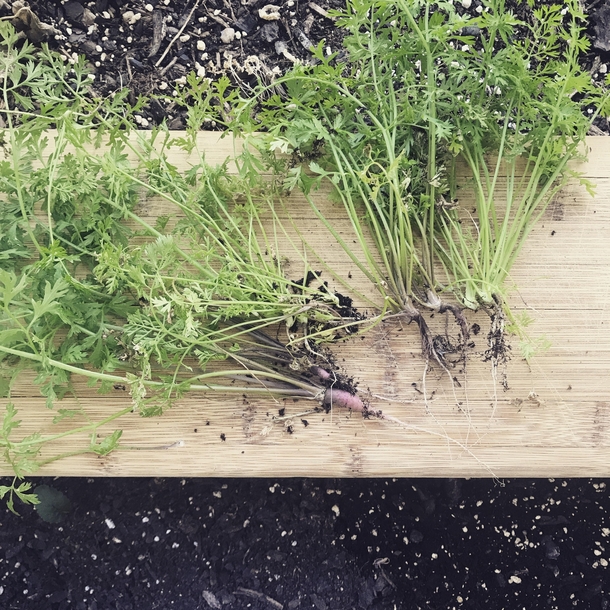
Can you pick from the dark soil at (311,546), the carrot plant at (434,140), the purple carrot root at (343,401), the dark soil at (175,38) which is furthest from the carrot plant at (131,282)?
the dark soil at (311,546)

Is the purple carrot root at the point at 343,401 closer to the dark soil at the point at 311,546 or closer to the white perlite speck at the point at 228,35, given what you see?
the dark soil at the point at 311,546

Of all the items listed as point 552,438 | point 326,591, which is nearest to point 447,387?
point 552,438

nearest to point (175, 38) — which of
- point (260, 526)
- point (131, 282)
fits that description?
point (131, 282)

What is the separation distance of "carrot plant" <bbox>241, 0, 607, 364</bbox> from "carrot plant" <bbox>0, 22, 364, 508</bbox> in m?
0.19

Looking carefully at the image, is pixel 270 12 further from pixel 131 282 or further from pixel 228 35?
pixel 131 282

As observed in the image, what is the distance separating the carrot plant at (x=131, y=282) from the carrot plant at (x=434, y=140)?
0.61 ft

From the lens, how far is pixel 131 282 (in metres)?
1.16

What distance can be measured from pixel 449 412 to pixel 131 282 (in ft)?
2.74

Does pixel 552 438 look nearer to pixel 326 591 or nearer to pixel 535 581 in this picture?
pixel 535 581

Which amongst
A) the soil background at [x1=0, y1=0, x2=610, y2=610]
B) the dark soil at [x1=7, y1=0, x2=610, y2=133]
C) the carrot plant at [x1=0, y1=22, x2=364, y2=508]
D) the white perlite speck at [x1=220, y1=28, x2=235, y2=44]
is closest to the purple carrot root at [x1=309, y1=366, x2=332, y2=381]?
the carrot plant at [x1=0, y1=22, x2=364, y2=508]

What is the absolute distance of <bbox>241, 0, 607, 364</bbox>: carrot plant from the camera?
1.17m

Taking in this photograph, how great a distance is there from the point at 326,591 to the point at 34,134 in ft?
4.83

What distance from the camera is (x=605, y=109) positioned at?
1243 mm

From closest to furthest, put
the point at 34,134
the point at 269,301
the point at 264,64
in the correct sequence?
the point at 34,134 < the point at 269,301 < the point at 264,64
